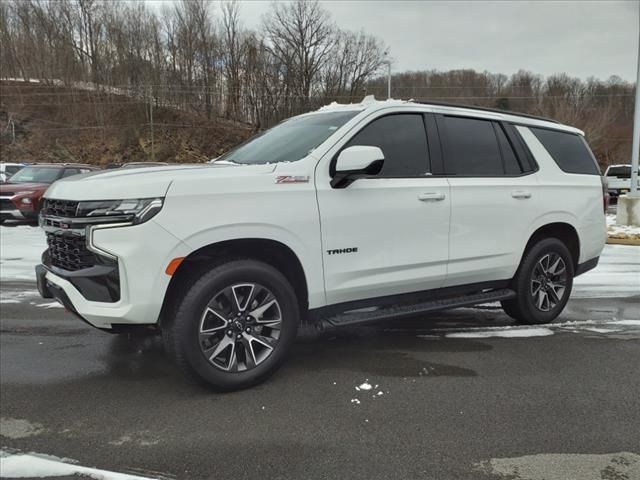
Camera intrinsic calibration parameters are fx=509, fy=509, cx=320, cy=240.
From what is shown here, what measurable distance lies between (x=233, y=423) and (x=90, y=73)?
4864 cm

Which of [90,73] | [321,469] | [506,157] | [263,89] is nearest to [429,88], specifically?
[263,89]

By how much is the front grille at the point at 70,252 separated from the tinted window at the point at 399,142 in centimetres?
199

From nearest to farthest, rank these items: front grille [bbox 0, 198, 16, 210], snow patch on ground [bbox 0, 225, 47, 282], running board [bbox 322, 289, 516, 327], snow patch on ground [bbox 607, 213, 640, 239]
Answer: running board [bbox 322, 289, 516, 327]
snow patch on ground [bbox 0, 225, 47, 282]
snow patch on ground [bbox 607, 213, 640, 239]
front grille [bbox 0, 198, 16, 210]

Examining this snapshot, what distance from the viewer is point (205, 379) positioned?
11.0 ft

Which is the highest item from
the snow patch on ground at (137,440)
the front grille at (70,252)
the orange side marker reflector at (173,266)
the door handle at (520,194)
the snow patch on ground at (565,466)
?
the door handle at (520,194)

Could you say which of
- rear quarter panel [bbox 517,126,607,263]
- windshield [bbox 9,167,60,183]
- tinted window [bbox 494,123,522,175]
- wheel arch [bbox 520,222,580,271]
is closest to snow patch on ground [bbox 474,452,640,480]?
wheel arch [bbox 520,222,580,271]

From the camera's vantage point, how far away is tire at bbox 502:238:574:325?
4.81 metres

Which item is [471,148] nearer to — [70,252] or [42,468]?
[70,252]

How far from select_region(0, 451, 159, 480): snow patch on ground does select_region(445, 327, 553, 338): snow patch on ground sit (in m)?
3.19

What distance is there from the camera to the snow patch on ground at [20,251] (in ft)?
25.4

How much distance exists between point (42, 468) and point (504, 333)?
388cm

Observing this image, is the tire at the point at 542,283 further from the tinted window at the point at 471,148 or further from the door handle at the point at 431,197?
the door handle at the point at 431,197

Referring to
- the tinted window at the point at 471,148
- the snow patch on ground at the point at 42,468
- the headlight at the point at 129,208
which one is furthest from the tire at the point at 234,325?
the tinted window at the point at 471,148

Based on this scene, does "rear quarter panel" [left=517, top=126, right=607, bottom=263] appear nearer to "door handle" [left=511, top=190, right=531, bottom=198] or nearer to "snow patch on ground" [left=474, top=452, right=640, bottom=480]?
"door handle" [left=511, top=190, right=531, bottom=198]
